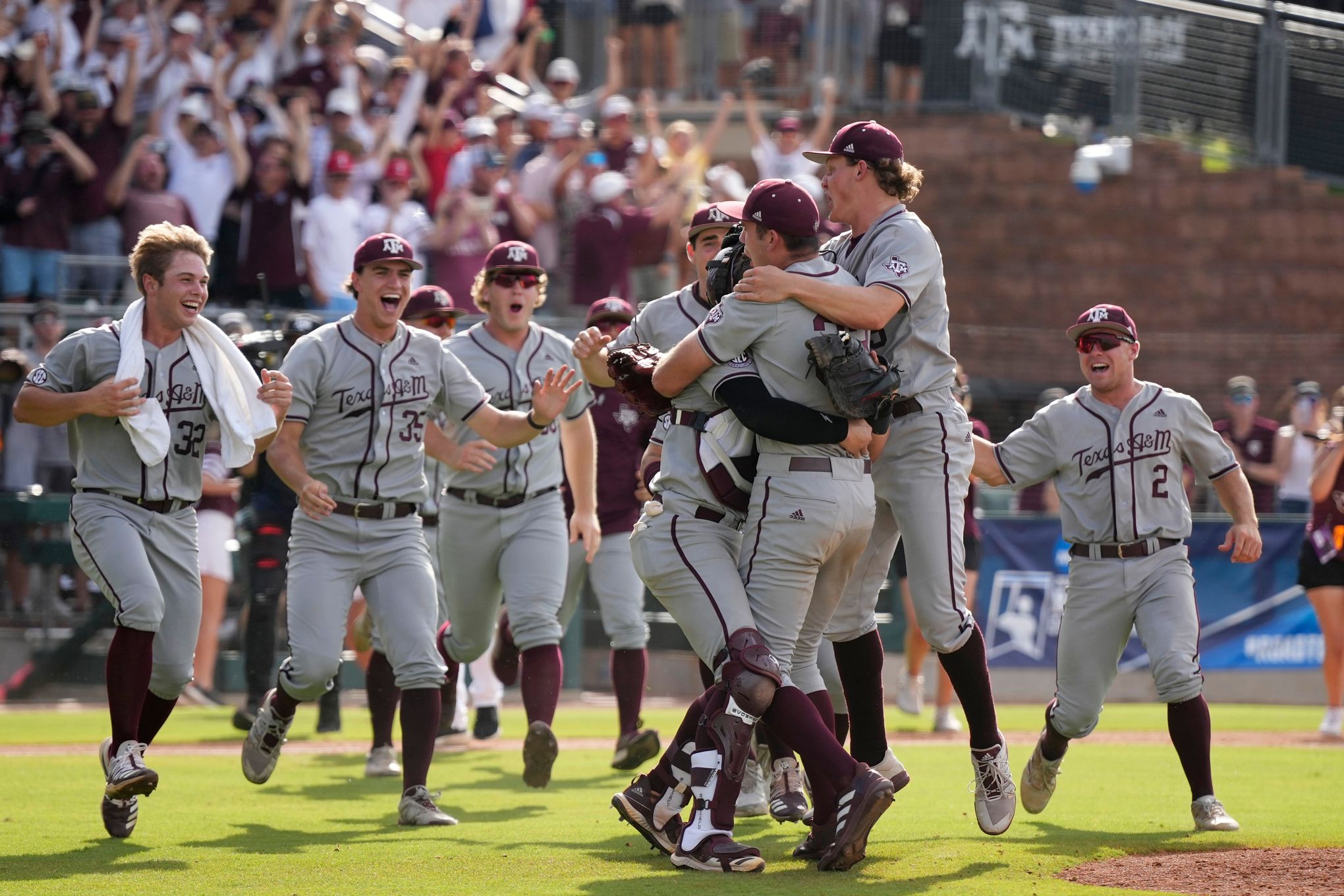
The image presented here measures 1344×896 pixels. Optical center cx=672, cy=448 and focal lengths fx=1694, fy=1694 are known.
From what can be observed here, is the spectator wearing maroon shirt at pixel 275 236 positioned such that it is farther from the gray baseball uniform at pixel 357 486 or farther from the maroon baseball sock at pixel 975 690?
the maroon baseball sock at pixel 975 690

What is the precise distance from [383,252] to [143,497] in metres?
1.50

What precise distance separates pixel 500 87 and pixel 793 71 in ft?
11.2

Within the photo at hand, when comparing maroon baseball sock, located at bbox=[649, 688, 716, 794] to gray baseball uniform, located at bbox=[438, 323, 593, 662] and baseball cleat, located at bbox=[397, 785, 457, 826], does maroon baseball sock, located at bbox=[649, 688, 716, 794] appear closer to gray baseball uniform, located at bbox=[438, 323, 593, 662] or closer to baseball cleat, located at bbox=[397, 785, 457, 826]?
baseball cleat, located at bbox=[397, 785, 457, 826]

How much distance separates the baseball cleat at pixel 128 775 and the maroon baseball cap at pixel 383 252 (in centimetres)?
231

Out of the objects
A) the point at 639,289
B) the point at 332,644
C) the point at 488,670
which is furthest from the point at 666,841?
the point at 639,289

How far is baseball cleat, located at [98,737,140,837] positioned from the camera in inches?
270

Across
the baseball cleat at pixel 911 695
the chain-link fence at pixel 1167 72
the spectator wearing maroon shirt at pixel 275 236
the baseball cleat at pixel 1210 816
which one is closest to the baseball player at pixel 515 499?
the baseball cleat at pixel 1210 816

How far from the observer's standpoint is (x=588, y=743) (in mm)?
11062

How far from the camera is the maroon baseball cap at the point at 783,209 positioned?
5.96 metres

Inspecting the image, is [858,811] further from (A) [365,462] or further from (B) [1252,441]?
(B) [1252,441]

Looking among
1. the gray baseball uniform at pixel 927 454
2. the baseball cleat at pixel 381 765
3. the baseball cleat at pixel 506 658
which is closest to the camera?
the gray baseball uniform at pixel 927 454

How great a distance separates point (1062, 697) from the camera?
24.3ft

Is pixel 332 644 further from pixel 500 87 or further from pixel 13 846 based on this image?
pixel 500 87

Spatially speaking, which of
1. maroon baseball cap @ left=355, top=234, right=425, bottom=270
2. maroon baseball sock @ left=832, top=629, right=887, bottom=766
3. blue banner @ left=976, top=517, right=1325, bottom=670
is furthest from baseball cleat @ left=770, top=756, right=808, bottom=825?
blue banner @ left=976, top=517, right=1325, bottom=670
